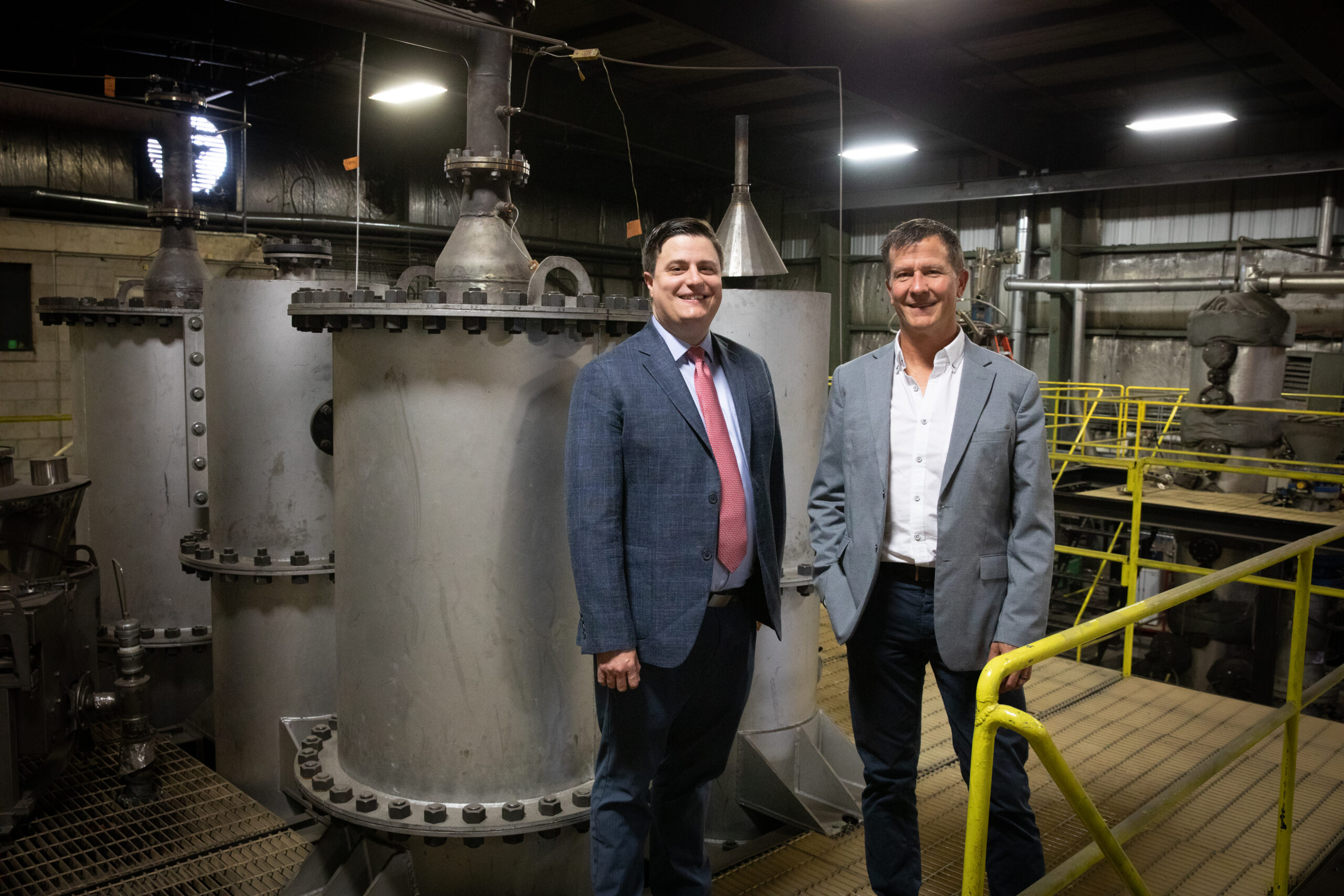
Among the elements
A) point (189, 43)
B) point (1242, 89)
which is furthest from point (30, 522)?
point (1242, 89)

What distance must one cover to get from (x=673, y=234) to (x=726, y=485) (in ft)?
1.86

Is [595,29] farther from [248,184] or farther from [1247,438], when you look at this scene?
[1247,438]

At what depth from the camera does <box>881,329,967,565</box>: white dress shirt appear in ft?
7.23

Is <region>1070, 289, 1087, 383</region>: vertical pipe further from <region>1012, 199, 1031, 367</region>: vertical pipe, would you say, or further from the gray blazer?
the gray blazer

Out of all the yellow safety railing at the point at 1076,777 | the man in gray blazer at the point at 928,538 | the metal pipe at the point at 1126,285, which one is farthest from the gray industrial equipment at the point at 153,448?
the metal pipe at the point at 1126,285

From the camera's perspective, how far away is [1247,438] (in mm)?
9562

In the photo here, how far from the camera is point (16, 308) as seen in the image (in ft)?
27.4

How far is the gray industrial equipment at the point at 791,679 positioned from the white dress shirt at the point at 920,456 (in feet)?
3.92

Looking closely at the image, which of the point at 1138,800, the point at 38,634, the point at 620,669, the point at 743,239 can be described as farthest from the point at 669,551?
the point at 1138,800

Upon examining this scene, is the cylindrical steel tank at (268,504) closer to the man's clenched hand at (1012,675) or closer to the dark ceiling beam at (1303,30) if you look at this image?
the man's clenched hand at (1012,675)

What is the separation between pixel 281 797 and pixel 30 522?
1424 millimetres

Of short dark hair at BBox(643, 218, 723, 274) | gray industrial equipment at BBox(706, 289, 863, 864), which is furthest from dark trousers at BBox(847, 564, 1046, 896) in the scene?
gray industrial equipment at BBox(706, 289, 863, 864)

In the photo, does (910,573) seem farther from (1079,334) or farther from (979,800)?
(1079,334)

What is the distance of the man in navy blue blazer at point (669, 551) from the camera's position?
2012 millimetres
